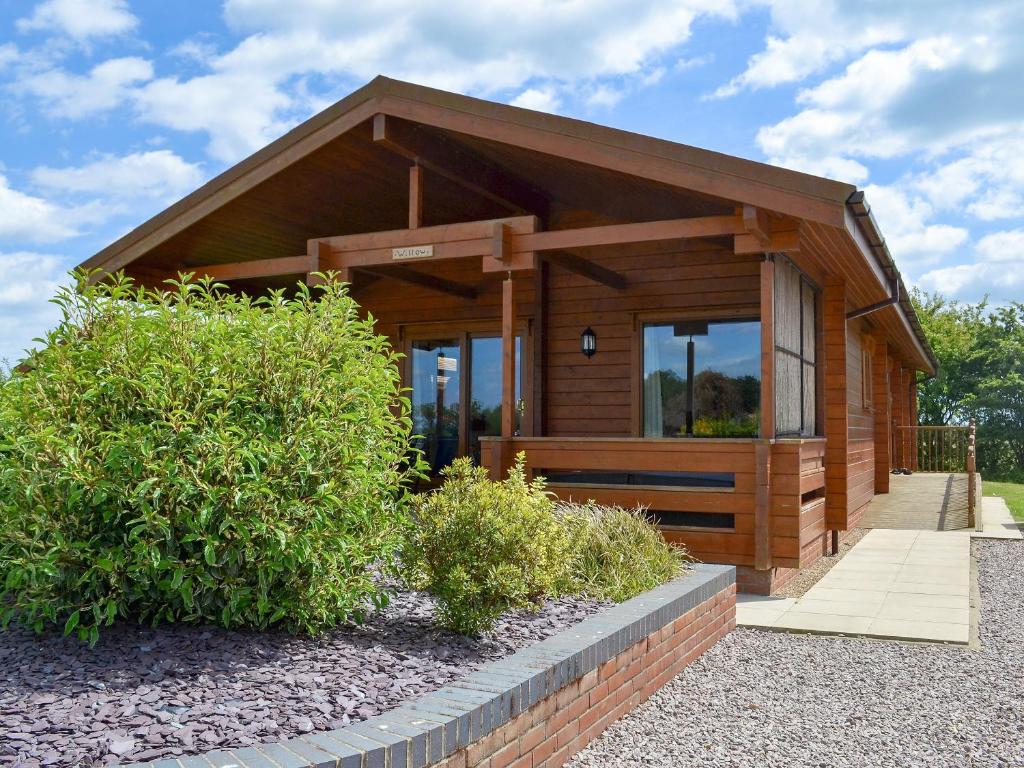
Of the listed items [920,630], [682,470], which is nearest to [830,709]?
[920,630]

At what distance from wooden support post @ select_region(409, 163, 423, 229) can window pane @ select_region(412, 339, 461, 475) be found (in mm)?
3034

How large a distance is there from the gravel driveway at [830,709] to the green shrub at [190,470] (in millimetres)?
1482

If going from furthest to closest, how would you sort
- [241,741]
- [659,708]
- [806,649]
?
[806,649] → [659,708] → [241,741]

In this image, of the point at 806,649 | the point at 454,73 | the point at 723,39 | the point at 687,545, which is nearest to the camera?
the point at 806,649

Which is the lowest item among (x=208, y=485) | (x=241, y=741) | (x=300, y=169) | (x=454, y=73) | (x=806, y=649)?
(x=806, y=649)

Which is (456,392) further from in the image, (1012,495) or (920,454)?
(920,454)

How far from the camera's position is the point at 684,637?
503 cm

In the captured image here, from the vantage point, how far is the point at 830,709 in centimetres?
436

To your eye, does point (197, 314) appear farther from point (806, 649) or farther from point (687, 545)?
point (687, 545)

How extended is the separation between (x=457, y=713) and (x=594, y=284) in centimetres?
790

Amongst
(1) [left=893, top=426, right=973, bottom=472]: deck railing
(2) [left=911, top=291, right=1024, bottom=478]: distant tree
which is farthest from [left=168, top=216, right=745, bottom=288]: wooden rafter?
(2) [left=911, top=291, right=1024, bottom=478]: distant tree

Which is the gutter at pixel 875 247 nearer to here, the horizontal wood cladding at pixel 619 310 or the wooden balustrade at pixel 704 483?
the horizontal wood cladding at pixel 619 310

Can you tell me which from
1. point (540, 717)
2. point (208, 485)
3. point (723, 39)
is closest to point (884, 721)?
point (540, 717)

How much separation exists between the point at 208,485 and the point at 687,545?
496 cm
